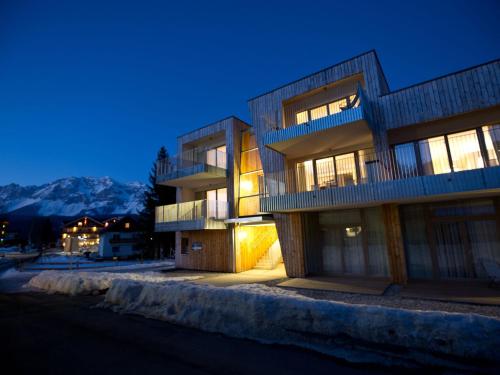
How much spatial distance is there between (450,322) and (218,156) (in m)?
15.0

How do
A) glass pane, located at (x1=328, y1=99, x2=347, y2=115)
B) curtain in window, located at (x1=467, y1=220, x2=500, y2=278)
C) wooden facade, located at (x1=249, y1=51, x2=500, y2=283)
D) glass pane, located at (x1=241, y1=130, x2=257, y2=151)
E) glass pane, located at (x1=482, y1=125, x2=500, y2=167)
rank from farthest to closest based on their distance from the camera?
Result: glass pane, located at (x1=241, y1=130, x2=257, y2=151) < glass pane, located at (x1=328, y1=99, x2=347, y2=115) < curtain in window, located at (x1=467, y1=220, x2=500, y2=278) < glass pane, located at (x1=482, y1=125, x2=500, y2=167) < wooden facade, located at (x1=249, y1=51, x2=500, y2=283)

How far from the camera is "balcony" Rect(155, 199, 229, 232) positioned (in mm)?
14755

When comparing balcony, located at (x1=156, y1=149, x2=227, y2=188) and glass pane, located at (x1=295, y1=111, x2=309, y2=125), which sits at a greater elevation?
glass pane, located at (x1=295, y1=111, x2=309, y2=125)

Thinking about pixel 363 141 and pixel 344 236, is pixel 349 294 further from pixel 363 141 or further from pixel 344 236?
pixel 363 141

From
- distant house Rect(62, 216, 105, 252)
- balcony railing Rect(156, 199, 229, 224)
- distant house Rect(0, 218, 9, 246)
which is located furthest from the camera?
distant house Rect(0, 218, 9, 246)

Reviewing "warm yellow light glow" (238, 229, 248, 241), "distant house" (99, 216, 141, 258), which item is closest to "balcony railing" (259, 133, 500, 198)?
"warm yellow light glow" (238, 229, 248, 241)

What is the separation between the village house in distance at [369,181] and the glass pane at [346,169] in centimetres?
7

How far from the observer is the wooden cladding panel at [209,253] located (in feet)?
51.0

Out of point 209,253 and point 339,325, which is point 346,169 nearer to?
point 339,325

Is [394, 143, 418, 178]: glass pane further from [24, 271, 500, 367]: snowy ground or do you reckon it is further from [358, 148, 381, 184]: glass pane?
[24, 271, 500, 367]: snowy ground

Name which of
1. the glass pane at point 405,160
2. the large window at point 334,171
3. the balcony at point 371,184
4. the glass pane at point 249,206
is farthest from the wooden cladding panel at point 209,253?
the glass pane at point 405,160

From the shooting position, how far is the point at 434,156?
10156mm

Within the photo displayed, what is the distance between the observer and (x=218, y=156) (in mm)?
17266

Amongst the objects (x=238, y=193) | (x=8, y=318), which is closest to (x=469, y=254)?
(x=238, y=193)
